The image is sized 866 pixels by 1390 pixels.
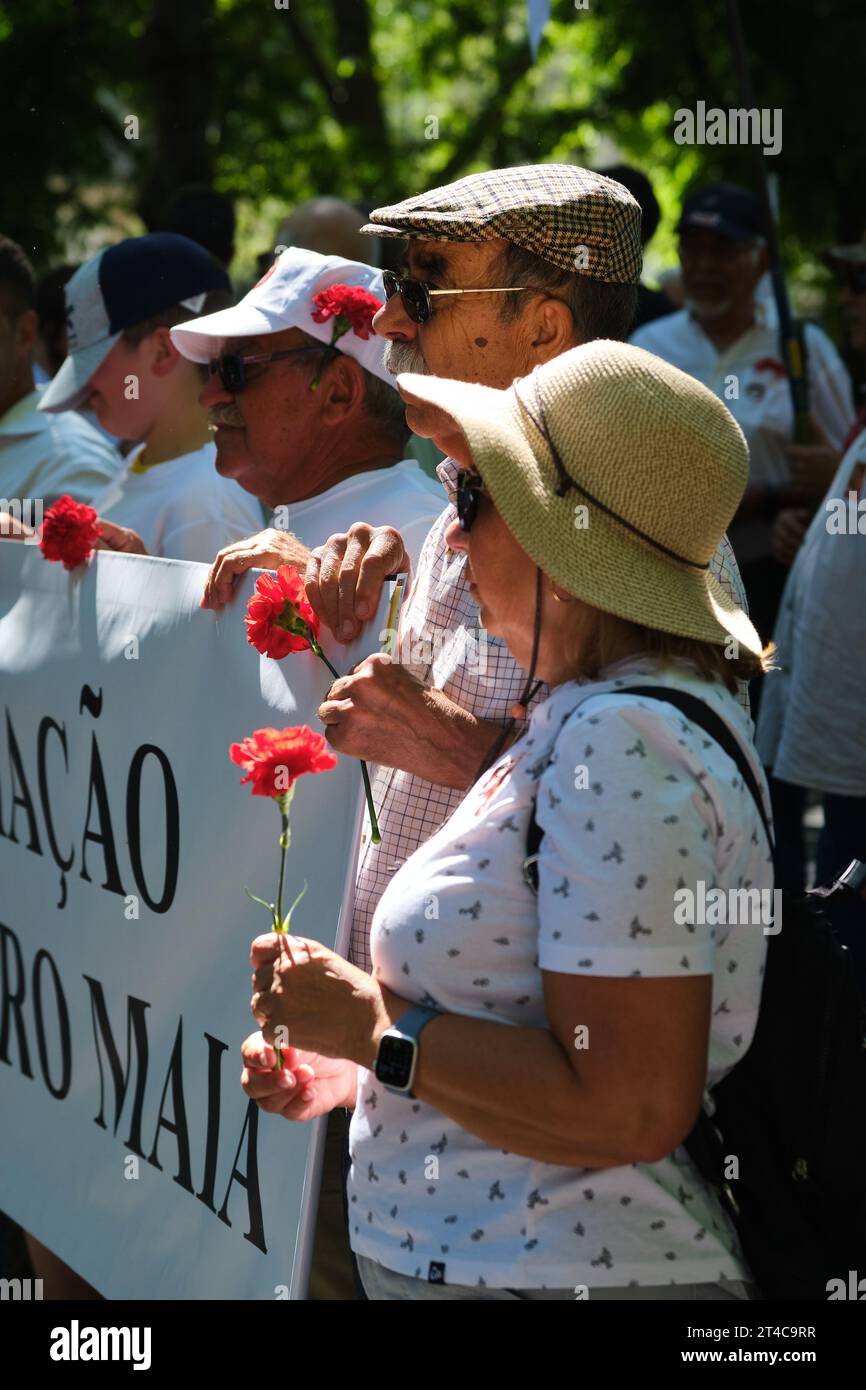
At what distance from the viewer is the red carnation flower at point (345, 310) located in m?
2.90

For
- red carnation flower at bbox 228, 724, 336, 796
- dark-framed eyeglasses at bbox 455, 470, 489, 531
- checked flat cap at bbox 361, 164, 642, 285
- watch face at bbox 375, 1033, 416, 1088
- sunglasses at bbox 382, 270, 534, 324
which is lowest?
watch face at bbox 375, 1033, 416, 1088

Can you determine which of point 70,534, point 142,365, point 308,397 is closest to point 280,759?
point 308,397

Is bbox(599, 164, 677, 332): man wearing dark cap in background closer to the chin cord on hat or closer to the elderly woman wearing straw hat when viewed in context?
the chin cord on hat

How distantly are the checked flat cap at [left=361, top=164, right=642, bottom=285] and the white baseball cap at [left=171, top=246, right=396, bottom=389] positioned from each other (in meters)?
0.53

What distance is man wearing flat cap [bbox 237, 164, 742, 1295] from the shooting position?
2254 mm

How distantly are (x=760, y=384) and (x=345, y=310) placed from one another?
357cm

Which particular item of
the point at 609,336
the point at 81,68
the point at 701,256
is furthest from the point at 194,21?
the point at 609,336

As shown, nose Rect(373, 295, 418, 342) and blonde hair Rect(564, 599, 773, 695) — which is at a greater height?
nose Rect(373, 295, 418, 342)

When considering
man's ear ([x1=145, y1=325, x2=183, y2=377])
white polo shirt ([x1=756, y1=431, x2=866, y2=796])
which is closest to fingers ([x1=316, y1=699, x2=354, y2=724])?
man's ear ([x1=145, y1=325, x2=183, y2=377])

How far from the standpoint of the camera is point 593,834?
1625 mm

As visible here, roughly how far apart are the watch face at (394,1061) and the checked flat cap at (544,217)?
1.14 meters

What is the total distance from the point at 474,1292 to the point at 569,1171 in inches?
7.0

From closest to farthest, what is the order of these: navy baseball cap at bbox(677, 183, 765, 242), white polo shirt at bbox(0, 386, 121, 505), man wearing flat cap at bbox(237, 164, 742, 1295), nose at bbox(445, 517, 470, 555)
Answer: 1. nose at bbox(445, 517, 470, 555)
2. man wearing flat cap at bbox(237, 164, 742, 1295)
3. white polo shirt at bbox(0, 386, 121, 505)
4. navy baseball cap at bbox(677, 183, 765, 242)

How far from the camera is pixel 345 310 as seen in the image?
2.90 m
